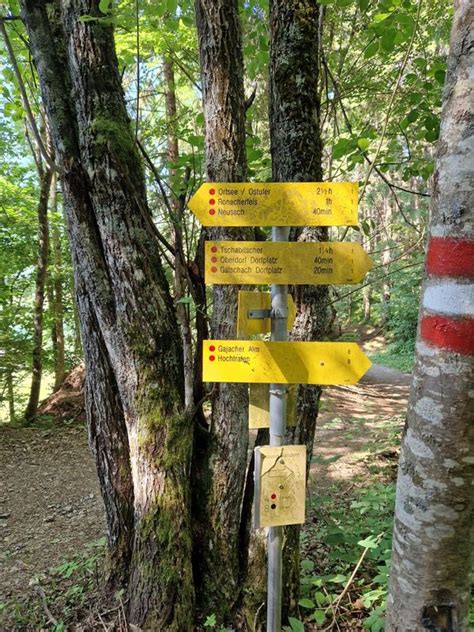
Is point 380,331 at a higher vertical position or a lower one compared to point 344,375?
lower

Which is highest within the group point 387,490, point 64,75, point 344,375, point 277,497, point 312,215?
point 64,75

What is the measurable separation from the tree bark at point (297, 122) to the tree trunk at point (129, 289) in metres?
0.62

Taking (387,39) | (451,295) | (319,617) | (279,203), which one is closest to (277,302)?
(279,203)

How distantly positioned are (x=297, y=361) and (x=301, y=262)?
0.35 m

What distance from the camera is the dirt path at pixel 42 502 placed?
385 cm

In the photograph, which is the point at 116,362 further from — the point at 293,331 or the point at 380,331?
the point at 380,331

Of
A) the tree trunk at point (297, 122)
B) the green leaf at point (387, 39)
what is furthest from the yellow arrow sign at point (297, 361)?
the green leaf at point (387, 39)

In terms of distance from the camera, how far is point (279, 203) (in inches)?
58.7

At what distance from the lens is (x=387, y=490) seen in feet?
11.4

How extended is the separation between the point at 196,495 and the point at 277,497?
955 mm

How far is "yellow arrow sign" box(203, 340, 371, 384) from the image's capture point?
1493 mm

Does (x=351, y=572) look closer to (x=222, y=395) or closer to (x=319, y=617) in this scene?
(x=319, y=617)

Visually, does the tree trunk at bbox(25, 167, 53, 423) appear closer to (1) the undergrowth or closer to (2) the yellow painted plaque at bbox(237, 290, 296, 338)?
(1) the undergrowth

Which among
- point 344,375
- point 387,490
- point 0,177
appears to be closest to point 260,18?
point 344,375
